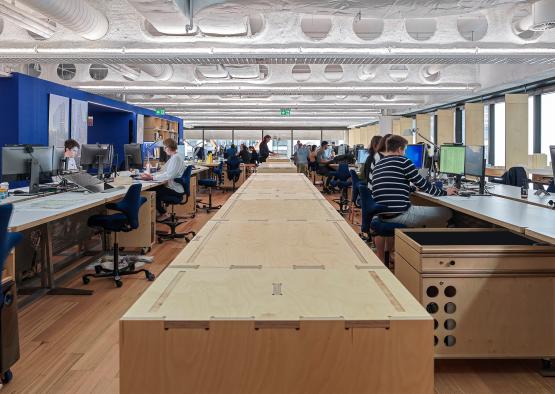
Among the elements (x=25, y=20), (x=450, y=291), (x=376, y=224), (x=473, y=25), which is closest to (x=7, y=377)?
(x=450, y=291)

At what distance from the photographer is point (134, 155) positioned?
26.7 feet

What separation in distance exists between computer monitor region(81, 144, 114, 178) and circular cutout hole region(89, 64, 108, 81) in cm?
550

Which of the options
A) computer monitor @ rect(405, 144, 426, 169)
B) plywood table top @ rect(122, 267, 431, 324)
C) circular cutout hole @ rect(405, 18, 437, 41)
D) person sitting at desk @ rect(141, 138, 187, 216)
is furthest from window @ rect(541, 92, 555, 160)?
plywood table top @ rect(122, 267, 431, 324)

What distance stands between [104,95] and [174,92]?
2866mm

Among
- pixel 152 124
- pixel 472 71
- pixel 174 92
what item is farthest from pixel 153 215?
pixel 152 124

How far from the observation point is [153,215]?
20.9ft

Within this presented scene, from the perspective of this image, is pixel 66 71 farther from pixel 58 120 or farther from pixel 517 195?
pixel 517 195

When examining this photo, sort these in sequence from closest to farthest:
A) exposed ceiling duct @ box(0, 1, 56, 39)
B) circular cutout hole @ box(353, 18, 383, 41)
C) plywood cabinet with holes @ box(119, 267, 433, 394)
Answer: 1. plywood cabinet with holes @ box(119, 267, 433, 394)
2. exposed ceiling duct @ box(0, 1, 56, 39)
3. circular cutout hole @ box(353, 18, 383, 41)

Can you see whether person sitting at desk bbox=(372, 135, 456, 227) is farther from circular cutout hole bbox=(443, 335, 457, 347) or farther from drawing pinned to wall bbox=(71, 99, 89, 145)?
drawing pinned to wall bbox=(71, 99, 89, 145)

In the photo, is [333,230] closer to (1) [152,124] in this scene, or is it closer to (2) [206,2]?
(2) [206,2]

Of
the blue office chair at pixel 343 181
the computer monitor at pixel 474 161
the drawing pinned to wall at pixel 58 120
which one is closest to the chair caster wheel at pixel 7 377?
the computer monitor at pixel 474 161

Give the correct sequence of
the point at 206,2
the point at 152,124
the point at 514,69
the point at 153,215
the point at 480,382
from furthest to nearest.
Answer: the point at 152,124, the point at 514,69, the point at 153,215, the point at 206,2, the point at 480,382

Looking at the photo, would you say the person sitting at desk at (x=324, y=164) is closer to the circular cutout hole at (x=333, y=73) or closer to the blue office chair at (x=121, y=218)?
the circular cutout hole at (x=333, y=73)

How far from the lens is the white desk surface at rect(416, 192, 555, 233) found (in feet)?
10.6
